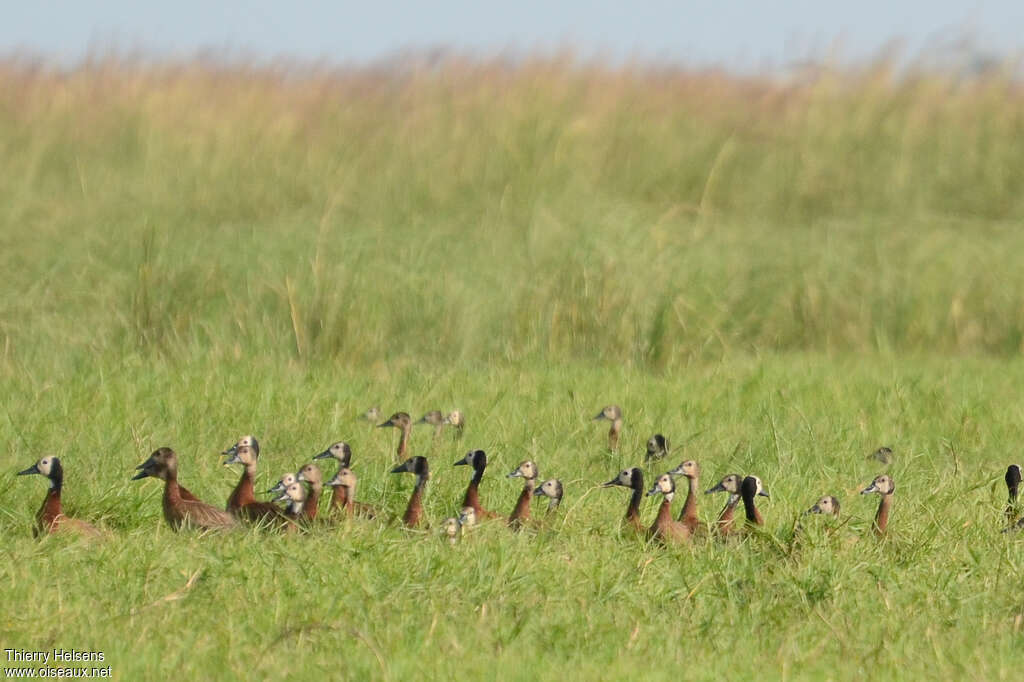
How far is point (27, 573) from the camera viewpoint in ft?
17.6

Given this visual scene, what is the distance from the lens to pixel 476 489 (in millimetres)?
6508

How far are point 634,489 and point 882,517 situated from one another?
90cm

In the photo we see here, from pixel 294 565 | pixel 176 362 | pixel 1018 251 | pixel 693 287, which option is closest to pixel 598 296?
pixel 693 287

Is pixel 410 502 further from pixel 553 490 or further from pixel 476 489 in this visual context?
pixel 553 490

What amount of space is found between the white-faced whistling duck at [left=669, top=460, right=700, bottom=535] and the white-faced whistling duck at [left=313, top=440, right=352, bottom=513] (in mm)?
1244

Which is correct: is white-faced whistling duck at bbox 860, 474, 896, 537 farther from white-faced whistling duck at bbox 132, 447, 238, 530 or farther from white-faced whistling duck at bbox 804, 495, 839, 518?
white-faced whistling duck at bbox 132, 447, 238, 530

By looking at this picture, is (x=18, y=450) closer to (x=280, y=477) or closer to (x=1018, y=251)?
(x=280, y=477)

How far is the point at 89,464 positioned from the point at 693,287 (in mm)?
4811

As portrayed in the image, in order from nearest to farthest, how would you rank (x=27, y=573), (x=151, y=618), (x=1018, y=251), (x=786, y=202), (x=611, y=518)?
(x=151, y=618) < (x=27, y=573) < (x=611, y=518) < (x=1018, y=251) < (x=786, y=202)

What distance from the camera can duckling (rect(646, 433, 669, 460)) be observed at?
771 centimetres

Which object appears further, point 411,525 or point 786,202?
point 786,202

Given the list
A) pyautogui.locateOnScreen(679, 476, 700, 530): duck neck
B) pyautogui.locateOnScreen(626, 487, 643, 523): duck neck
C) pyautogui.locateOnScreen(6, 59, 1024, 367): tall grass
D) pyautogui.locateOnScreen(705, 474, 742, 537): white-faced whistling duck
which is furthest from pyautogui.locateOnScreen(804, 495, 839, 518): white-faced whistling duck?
pyautogui.locateOnScreen(6, 59, 1024, 367): tall grass

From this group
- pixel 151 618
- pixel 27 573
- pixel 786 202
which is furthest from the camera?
pixel 786 202

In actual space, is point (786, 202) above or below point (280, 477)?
above
